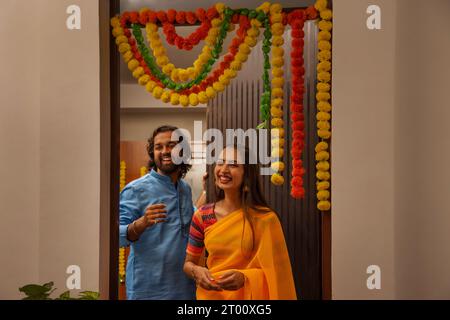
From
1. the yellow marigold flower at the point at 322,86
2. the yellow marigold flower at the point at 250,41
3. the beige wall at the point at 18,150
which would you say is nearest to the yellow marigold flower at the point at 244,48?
the yellow marigold flower at the point at 250,41

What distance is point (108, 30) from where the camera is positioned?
91.7 inches

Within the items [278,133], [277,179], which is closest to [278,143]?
[278,133]

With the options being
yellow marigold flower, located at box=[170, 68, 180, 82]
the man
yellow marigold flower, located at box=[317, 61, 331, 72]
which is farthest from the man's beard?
yellow marigold flower, located at box=[317, 61, 331, 72]

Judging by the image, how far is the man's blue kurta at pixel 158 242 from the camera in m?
2.34

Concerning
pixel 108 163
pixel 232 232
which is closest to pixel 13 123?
pixel 108 163

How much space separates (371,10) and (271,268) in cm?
118

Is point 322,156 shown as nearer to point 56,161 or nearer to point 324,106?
point 324,106

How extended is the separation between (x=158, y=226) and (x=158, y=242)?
0.24 ft

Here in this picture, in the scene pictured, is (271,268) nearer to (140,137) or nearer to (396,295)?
(396,295)

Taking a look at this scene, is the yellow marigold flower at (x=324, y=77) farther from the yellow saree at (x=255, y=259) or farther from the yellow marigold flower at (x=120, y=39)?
the yellow marigold flower at (x=120, y=39)

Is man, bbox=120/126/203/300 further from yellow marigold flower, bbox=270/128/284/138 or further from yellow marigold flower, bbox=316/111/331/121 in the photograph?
yellow marigold flower, bbox=316/111/331/121

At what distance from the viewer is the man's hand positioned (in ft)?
7.74

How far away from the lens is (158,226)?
237cm

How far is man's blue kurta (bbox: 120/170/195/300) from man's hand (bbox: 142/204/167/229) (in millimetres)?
17
